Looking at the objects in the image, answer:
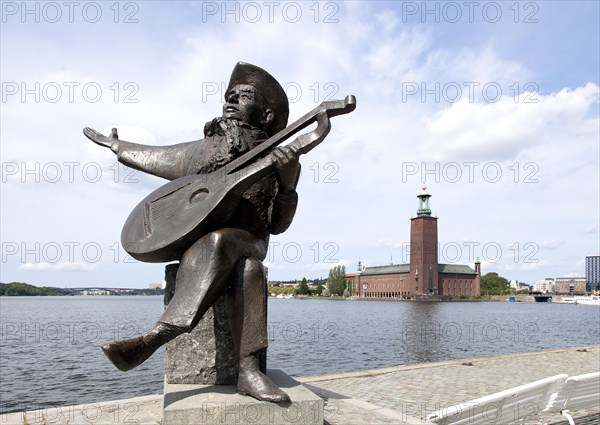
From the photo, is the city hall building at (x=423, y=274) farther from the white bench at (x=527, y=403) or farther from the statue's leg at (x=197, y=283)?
the statue's leg at (x=197, y=283)

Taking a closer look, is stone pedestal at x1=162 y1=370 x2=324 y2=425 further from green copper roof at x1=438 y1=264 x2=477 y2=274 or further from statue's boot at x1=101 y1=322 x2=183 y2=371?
green copper roof at x1=438 y1=264 x2=477 y2=274

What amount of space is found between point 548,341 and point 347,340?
302 inches

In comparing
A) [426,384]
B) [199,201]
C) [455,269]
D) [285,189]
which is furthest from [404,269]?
[199,201]

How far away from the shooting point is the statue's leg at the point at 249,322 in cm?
307

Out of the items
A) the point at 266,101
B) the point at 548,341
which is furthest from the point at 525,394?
the point at 548,341

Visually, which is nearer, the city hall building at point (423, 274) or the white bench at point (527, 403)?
the white bench at point (527, 403)

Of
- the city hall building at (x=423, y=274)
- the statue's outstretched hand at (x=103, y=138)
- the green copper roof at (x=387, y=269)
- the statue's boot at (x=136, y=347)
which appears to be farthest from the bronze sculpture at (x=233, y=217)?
the green copper roof at (x=387, y=269)

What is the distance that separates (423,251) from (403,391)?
94679 mm

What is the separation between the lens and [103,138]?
14.7ft

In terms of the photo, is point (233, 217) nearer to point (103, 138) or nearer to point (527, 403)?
point (103, 138)

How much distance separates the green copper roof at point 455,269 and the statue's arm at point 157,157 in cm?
10541

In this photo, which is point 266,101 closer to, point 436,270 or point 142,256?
point 142,256

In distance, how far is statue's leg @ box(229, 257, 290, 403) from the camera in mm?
3066

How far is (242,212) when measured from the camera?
3432 millimetres
